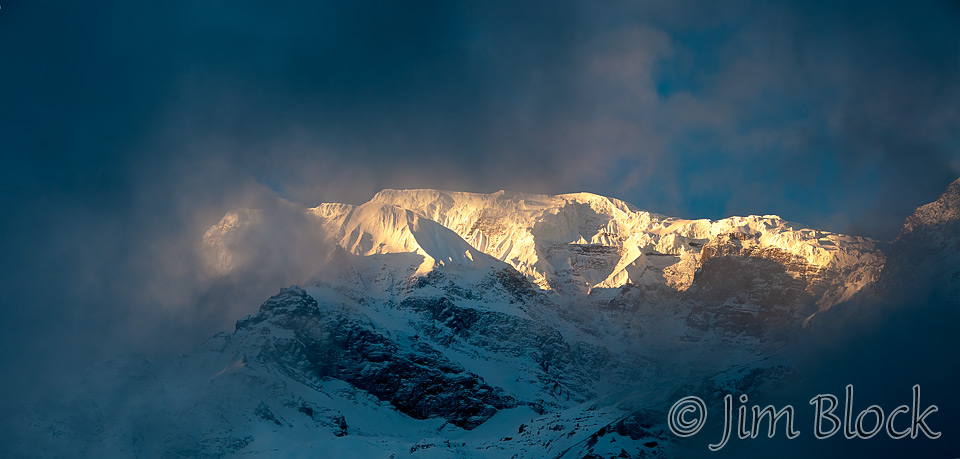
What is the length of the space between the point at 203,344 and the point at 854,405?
535 feet

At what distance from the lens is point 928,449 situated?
44.4 m

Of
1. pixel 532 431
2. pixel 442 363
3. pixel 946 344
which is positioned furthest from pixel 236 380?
pixel 946 344

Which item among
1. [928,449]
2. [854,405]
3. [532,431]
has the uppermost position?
[532,431]

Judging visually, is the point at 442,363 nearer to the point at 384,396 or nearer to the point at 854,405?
the point at 384,396

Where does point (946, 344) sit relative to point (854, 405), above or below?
above

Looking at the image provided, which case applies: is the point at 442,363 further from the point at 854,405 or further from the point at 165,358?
the point at 854,405

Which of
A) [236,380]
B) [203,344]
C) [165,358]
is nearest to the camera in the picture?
[236,380]

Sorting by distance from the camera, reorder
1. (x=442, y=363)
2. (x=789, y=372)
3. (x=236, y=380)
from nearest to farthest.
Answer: (x=789, y=372), (x=236, y=380), (x=442, y=363)

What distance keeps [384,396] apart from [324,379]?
593 inches

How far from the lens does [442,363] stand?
198 meters

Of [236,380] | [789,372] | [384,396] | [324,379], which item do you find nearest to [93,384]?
[236,380]

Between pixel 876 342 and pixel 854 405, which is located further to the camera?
pixel 876 342

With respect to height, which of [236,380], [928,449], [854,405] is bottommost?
[928,449]

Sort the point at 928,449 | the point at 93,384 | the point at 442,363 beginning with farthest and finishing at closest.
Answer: the point at 442,363
the point at 93,384
the point at 928,449
